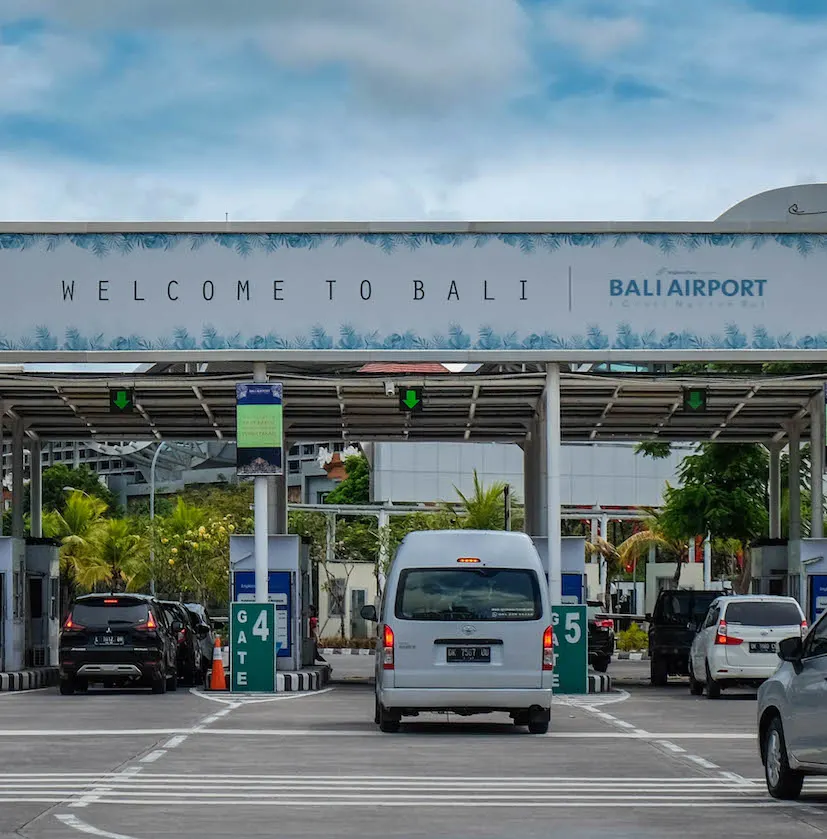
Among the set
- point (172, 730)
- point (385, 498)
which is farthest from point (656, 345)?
point (385, 498)

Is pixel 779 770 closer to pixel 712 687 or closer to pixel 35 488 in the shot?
pixel 712 687

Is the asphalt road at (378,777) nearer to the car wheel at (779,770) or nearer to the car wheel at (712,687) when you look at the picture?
the car wheel at (779,770)

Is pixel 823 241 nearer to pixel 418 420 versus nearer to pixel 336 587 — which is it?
pixel 418 420

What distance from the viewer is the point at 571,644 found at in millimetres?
28406

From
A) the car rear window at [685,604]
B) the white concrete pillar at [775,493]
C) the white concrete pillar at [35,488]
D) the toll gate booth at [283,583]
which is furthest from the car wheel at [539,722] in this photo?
the white concrete pillar at [35,488]

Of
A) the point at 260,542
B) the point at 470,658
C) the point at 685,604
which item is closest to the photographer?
the point at 470,658

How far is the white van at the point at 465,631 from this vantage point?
18.8m

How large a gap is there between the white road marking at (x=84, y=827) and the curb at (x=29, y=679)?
1985 cm

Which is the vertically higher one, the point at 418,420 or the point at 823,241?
the point at 823,241

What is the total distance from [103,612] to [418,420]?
9.75m

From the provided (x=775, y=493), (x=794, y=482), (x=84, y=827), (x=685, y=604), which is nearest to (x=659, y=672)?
(x=685, y=604)

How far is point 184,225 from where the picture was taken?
28953 mm

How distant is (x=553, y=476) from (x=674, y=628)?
502 cm

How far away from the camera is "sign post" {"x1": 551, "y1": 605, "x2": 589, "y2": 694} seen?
93.1 ft
